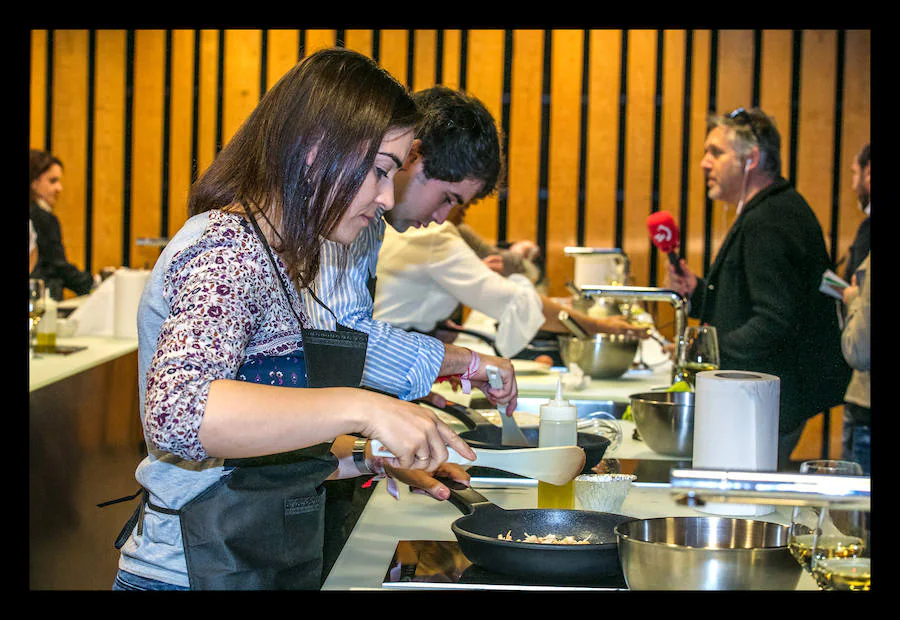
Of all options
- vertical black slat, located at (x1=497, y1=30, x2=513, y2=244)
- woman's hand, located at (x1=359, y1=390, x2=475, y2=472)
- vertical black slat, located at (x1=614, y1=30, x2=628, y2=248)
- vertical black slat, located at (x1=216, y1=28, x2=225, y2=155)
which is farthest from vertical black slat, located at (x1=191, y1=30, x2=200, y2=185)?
woman's hand, located at (x1=359, y1=390, x2=475, y2=472)

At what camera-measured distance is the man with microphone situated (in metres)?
3.09

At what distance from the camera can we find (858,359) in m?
3.15

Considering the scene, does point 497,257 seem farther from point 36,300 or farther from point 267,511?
point 267,511

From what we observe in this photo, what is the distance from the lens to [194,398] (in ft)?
3.35

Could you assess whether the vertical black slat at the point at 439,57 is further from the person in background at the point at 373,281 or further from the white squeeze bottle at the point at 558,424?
the white squeeze bottle at the point at 558,424

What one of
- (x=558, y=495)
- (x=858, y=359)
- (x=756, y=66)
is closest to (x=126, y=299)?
(x=858, y=359)

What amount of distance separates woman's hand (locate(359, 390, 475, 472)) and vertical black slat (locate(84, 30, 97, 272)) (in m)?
6.75

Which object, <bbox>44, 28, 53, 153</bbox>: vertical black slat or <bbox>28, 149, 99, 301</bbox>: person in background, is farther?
<bbox>44, 28, 53, 153</bbox>: vertical black slat

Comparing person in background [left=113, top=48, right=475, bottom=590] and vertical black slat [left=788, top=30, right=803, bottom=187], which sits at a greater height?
vertical black slat [left=788, top=30, right=803, bottom=187]

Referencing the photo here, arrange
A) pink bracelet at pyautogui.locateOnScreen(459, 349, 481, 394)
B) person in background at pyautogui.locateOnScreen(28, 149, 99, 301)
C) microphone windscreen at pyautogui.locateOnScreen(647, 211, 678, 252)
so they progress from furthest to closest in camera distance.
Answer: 1. person in background at pyautogui.locateOnScreen(28, 149, 99, 301)
2. microphone windscreen at pyautogui.locateOnScreen(647, 211, 678, 252)
3. pink bracelet at pyautogui.locateOnScreen(459, 349, 481, 394)

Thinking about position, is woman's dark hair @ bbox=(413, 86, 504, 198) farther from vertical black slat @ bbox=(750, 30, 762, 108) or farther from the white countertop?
vertical black slat @ bbox=(750, 30, 762, 108)

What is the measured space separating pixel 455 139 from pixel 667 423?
2.54 feet
